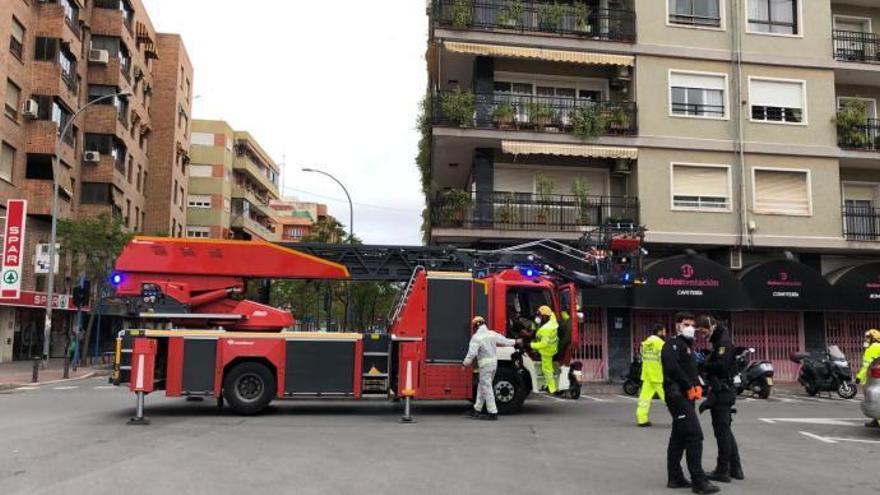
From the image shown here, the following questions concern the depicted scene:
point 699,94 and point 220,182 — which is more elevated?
point 220,182

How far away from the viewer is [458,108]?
22609 millimetres

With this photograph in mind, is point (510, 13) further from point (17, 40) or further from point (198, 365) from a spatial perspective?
point (17, 40)

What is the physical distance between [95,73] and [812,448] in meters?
42.1

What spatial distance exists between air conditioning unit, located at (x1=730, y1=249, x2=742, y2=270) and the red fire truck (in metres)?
10.8

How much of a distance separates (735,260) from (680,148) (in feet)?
12.7

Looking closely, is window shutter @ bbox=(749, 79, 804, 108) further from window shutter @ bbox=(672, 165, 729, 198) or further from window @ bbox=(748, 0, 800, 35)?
window shutter @ bbox=(672, 165, 729, 198)

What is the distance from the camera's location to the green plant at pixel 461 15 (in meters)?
22.8

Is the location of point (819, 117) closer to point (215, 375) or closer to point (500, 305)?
point (500, 305)

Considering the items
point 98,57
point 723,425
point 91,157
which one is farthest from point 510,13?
point 98,57

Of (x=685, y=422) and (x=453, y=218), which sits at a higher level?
(x=453, y=218)

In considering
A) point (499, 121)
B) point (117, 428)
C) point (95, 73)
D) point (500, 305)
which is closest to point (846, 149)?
point (499, 121)

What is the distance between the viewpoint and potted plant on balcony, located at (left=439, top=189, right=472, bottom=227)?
22453mm

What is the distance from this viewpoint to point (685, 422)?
7379 millimetres

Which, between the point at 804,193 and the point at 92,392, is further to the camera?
the point at 804,193
